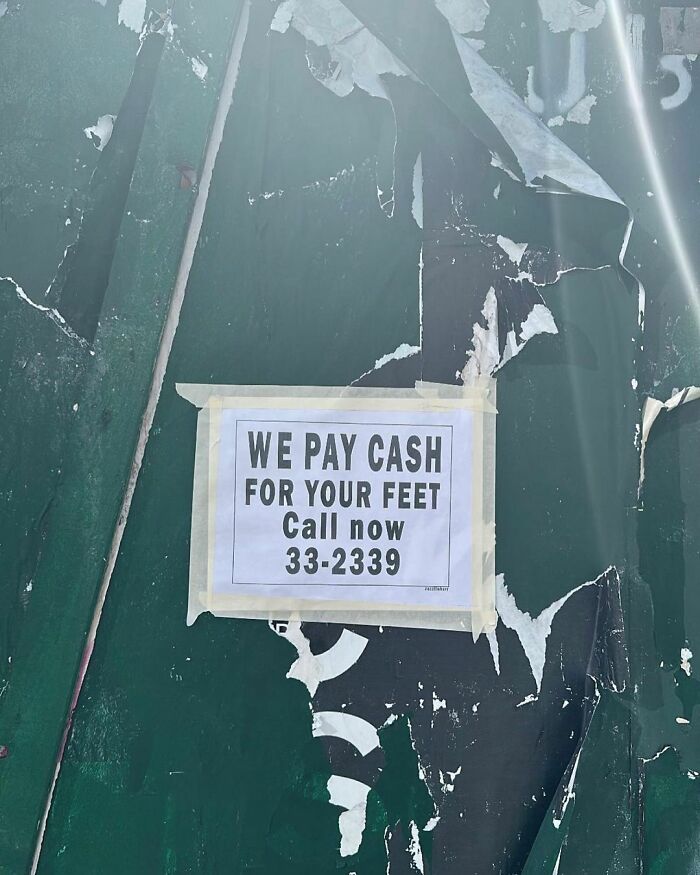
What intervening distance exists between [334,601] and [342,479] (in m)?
0.18

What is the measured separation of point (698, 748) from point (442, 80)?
103 centimetres

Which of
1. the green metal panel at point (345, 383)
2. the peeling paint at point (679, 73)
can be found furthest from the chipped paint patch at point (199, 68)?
the peeling paint at point (679, 73)

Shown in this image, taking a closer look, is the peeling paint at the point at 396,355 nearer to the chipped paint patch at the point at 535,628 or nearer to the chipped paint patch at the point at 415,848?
the chipped paint patch at the point at 535,628

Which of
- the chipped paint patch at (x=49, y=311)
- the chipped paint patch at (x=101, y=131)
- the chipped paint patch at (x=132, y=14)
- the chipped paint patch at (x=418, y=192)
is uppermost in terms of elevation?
the chipped paint patch at (x=132, y=14)

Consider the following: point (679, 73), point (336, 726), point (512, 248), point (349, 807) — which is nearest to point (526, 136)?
point (512, 248)

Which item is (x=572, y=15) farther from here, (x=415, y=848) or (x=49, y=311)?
(x=415, y=848)

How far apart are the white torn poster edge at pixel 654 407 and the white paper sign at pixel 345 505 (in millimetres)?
253

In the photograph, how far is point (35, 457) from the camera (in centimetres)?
99

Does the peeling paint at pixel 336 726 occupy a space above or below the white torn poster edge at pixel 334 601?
below

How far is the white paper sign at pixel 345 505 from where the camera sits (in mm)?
986

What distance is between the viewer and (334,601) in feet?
3.27

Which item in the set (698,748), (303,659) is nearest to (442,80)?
(303,659)

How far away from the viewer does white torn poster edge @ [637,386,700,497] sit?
1.01 m

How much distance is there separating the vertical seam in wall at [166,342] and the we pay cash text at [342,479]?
156mm
